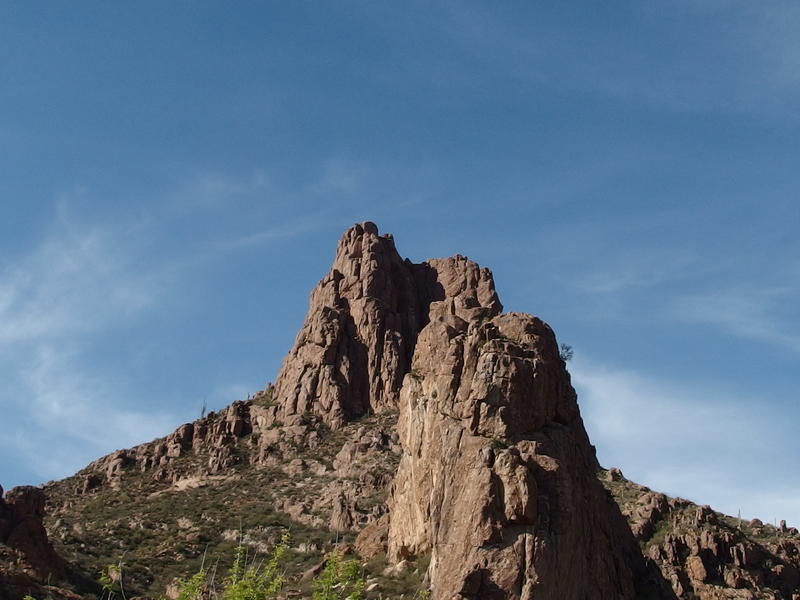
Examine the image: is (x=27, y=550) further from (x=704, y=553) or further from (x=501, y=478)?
(x=704, y=553)

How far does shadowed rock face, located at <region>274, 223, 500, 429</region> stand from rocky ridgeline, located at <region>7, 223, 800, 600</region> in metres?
0.29

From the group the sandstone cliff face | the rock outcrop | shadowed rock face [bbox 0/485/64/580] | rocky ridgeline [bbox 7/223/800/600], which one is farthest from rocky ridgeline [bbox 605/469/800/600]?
shadowed rock face [bbox 0/485/64/580]

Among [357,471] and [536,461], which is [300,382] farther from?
[536,461]

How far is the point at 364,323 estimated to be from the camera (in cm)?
13862

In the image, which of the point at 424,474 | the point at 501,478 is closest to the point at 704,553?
the point at 424,474

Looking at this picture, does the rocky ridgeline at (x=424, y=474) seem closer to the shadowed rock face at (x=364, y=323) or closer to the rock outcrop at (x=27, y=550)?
the shadowed rock face at (x=364, y=323)

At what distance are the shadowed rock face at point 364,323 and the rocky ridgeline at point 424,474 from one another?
0.95 feet

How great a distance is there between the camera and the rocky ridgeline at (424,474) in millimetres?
54594

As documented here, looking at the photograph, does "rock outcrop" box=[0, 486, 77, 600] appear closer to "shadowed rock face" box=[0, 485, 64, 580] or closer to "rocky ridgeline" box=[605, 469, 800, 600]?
"shadowed rock face" box=[0, 485, 64, 580]

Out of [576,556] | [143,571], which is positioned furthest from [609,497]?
[143,571]

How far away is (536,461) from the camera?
5712 cm

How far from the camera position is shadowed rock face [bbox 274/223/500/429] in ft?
426

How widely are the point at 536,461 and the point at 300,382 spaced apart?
3034 inches

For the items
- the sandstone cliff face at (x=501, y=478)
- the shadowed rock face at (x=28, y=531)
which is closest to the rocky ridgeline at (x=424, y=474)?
the sandstone cliff face at (x=501, y=478)
